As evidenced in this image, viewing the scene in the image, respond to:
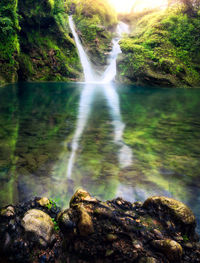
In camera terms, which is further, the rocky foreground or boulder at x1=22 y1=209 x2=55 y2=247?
boulder at x1=22 y1=209 x2=55 y2=247

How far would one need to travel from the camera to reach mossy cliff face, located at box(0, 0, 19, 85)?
15.2 meters

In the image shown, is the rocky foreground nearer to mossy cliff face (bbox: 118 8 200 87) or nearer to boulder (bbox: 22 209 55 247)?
boulder (bbox: 22 209 55 247)

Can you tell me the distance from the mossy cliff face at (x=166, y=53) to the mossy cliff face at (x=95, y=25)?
4.87m

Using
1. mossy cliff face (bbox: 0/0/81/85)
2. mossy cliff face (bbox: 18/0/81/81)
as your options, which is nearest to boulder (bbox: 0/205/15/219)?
mossy cliff face (bbox: 0/0/81/85)

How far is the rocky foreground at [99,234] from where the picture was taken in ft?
5.56

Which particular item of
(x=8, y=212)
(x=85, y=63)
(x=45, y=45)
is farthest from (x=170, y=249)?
(x=85, y=63)

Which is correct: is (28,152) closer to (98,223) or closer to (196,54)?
(98,223)

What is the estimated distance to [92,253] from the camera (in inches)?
67.9

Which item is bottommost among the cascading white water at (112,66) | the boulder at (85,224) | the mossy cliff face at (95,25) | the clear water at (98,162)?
the clear water at (98,162)

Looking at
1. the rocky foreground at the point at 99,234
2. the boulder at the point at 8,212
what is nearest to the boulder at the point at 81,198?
the rocky foreground at the point at 99,234

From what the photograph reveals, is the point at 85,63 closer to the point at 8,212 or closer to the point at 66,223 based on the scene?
the point at 8,212

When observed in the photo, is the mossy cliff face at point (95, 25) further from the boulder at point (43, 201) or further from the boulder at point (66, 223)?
the boulder at point (66, 223)

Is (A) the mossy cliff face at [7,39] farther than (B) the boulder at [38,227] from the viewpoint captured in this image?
Yes

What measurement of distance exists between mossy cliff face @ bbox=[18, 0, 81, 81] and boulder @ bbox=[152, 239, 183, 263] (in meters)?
21.7
